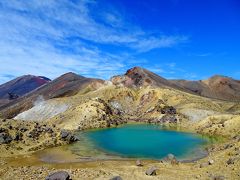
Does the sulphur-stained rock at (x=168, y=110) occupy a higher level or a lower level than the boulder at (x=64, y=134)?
higher

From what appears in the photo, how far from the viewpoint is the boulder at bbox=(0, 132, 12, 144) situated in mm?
64950

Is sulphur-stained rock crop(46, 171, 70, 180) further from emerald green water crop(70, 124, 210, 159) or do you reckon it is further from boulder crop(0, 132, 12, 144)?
boulder crop(0, 132, 12, 144)

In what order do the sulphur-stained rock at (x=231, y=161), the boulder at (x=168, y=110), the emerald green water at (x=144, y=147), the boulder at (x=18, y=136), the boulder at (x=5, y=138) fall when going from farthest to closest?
the boulder at (x=168, y=110)
the boulder at (x=18, y=136)
the emerald green water at (x=144, y=147)
the boulder at (x=5, y=138)
the sulphur-stained rock at (x=231, y=161)

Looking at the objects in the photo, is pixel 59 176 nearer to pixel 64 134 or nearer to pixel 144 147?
pixel 144 147

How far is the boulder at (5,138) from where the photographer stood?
6495 centimetres

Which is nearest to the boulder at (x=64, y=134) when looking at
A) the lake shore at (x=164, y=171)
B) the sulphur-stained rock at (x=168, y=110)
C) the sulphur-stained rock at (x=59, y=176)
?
the lake shore at (x=164, y=171)

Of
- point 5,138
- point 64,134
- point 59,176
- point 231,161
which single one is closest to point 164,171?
point 231,161

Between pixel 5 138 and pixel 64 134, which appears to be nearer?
pixel 5 138

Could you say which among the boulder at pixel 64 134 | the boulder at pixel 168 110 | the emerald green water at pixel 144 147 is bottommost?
the emerald green water at pixel 144 147

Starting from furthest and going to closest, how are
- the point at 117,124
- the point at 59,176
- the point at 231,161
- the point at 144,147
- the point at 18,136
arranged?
the point at 117,124
the point at 144,147
the point at 18,136
the point at 231,161
the point at 59,176

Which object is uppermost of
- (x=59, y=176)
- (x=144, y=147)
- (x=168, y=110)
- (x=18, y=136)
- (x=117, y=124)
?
(x=168, y=110)

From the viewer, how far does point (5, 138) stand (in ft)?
217

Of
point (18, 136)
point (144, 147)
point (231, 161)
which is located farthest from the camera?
point (144, 147)

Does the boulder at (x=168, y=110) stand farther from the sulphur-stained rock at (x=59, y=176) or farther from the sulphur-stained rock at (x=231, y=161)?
the sulphur-stained rock at (x=59, y=176)
